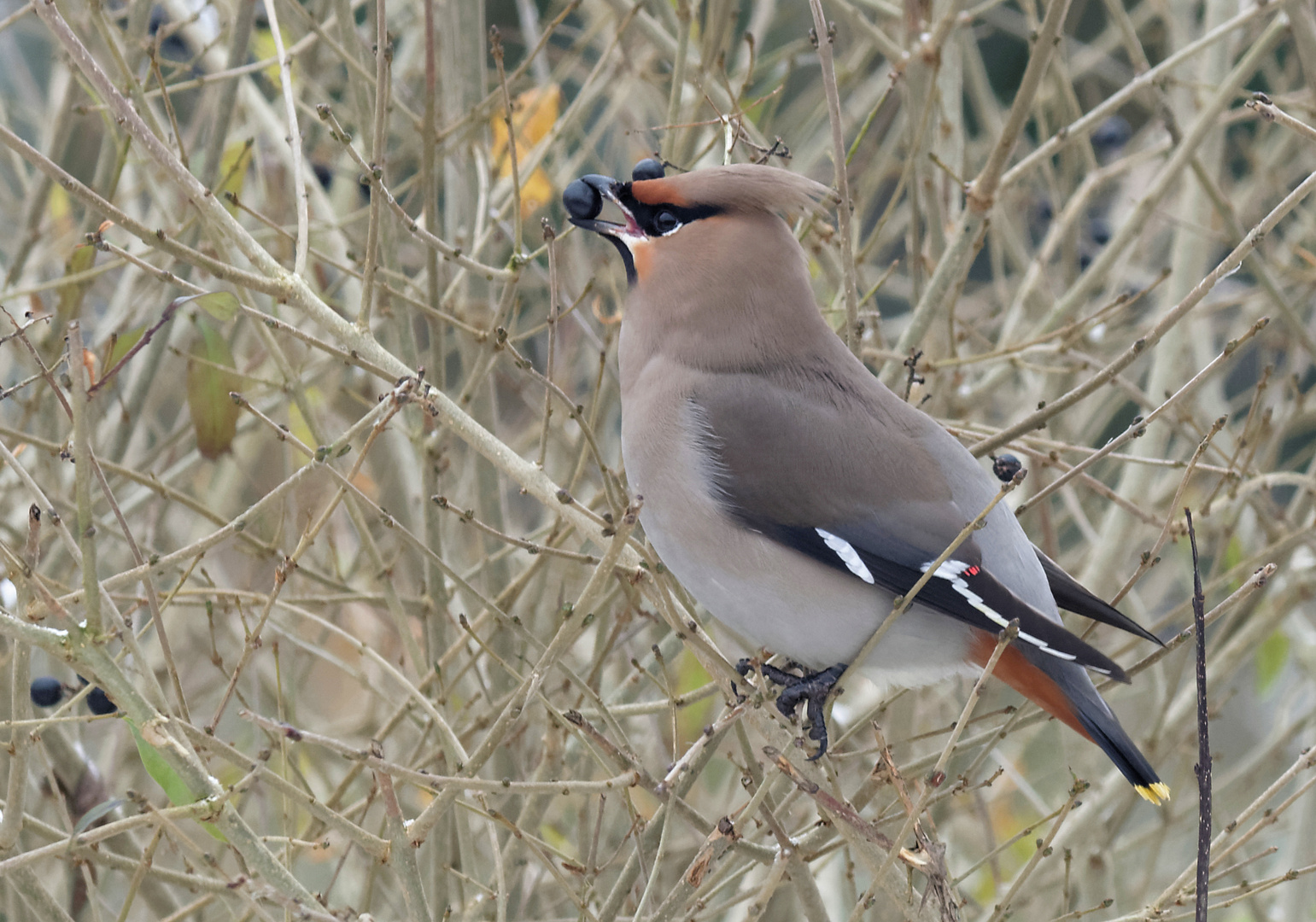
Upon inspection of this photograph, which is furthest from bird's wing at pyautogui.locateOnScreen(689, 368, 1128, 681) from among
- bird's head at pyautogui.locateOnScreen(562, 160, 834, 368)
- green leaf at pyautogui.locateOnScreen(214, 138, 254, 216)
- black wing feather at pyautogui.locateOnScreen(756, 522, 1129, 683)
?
green leaf at pyautogui.locateOnScreen(214, 138, 254, 216)

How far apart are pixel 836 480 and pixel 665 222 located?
2.17 ft

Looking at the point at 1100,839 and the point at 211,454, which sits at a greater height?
the point at 211,454

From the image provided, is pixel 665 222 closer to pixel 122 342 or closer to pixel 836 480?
pixel 836 480

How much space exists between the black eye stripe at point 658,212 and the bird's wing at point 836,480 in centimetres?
38

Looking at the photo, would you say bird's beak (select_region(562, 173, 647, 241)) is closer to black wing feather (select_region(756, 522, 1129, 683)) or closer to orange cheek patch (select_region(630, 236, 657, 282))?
orange cheek patch (select_region(630, 236, 657, 282))

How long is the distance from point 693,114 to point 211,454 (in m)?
1.68

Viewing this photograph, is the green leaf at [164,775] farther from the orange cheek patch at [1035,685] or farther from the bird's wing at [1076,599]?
the bird's wing at [1076,599]

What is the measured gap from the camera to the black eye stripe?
122 inches

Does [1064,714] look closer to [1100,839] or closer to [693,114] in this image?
[1100,839]

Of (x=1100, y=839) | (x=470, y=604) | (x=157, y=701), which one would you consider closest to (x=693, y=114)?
(x=470, y=604)

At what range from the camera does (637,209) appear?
124 inches

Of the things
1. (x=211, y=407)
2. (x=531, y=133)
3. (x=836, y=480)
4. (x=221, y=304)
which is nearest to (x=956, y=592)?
(x=836, y=480)

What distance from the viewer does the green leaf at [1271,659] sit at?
459cm

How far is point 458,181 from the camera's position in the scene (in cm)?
384
